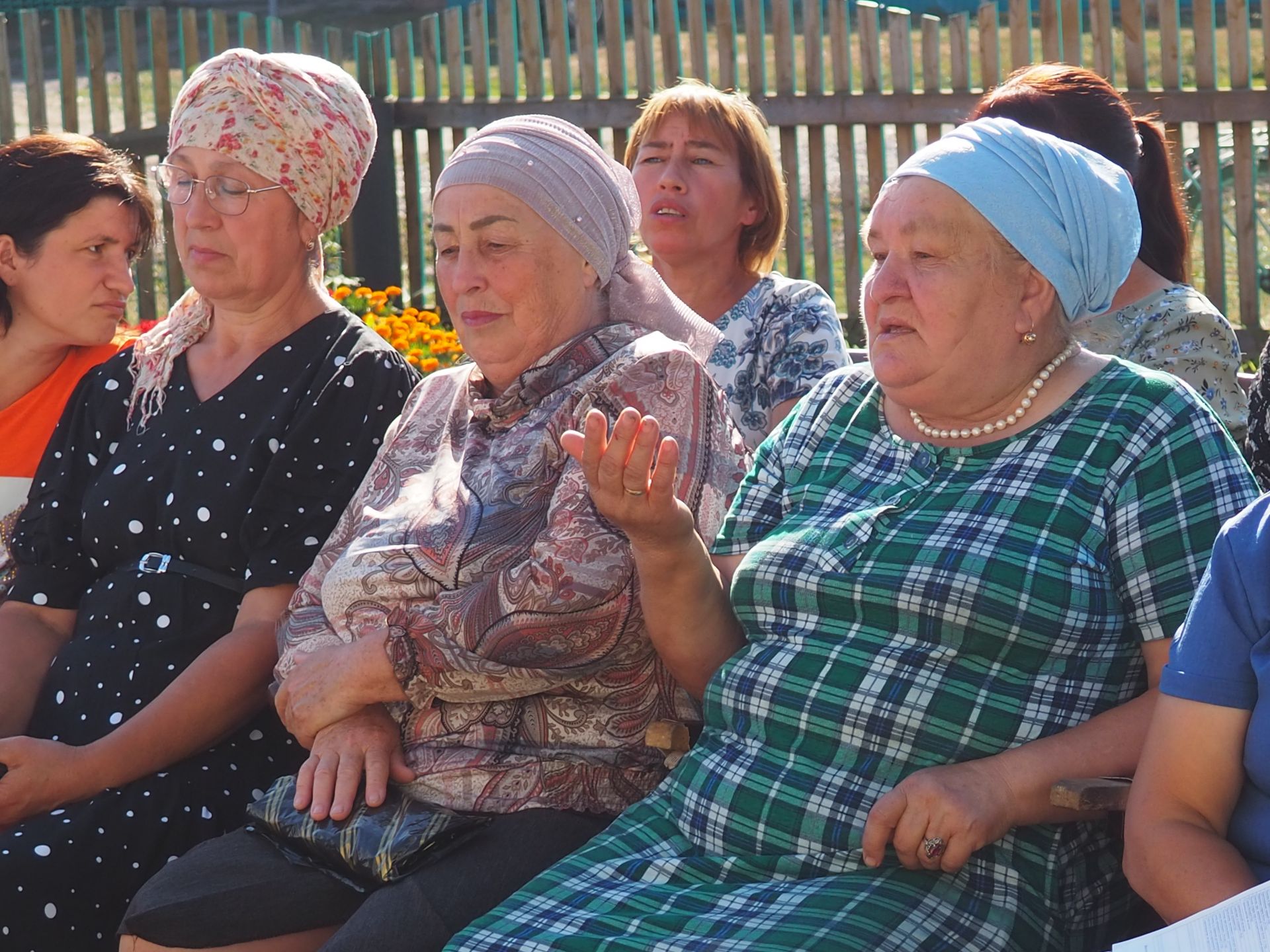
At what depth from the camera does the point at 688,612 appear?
8.71 feet

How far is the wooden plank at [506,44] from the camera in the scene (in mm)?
8883

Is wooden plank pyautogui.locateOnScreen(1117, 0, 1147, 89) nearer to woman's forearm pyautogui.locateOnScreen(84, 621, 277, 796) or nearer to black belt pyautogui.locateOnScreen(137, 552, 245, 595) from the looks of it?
black belt pyautogui.locateOnScreen(137, 552, 245, 595)

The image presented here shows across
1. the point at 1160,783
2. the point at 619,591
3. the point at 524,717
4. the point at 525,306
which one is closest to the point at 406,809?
the point at 524,717

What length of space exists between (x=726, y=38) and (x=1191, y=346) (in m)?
5.60

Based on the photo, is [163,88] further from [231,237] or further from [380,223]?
[231,237]

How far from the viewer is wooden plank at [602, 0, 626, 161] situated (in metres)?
8.50

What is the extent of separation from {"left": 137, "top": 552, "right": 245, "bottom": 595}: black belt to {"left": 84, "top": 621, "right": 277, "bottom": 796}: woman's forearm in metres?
0.13

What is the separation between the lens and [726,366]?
4.15 metres

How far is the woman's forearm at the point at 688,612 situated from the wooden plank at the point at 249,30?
281 inches

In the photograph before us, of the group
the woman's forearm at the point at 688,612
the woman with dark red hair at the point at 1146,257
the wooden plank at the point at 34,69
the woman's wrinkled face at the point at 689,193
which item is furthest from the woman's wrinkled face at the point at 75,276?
the wooden plank at the point at 34,69

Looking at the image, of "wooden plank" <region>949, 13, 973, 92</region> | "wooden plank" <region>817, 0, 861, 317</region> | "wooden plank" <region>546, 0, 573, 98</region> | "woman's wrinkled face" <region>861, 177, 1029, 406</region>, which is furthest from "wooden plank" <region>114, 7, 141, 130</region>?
"woman's wrinkled face" <region>861, 177, 1029, 406</region>

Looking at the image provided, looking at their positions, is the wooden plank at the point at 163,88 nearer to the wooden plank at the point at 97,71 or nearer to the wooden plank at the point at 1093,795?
the wooden plank at the point at 97,71

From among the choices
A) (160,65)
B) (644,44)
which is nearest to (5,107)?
(160,65)

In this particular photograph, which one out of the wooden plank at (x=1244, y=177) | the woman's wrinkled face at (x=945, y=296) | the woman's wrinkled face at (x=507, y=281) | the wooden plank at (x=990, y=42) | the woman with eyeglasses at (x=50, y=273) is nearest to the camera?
the woman's wrinkled face at (x=945, y=296)
